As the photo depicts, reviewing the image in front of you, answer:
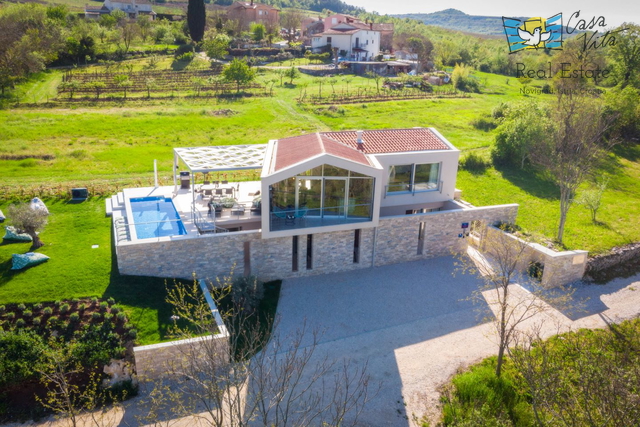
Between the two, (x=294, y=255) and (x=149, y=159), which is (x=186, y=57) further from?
(x=294, y=255)

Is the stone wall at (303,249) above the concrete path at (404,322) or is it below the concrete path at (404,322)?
→ above

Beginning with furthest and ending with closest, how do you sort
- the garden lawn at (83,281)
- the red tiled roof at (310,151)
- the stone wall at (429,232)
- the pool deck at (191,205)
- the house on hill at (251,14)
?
the house on hill at (251,14) → the stone wall at (429,232) → the pool deck at (191,205) → the red tiled roof at (310,151) → the garden lawn at (83,281)

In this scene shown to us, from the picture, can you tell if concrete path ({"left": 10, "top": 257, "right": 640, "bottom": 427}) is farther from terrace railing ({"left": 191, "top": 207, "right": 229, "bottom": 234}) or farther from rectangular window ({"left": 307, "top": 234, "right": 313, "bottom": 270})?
terrace railing ({"left": 191, "top": 207, "right": 229, "bottom": 234})

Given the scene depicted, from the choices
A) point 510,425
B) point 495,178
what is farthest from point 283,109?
point 510,425

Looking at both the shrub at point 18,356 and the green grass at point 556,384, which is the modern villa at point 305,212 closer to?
the shrub at point 18,356

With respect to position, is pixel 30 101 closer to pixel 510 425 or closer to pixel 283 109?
pixel 283 109

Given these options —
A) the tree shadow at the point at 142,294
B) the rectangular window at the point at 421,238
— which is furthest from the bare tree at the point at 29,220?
the rectangular window at the point at 421,238

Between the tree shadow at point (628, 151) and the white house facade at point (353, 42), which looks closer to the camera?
the tree shadow at point (628, 151)

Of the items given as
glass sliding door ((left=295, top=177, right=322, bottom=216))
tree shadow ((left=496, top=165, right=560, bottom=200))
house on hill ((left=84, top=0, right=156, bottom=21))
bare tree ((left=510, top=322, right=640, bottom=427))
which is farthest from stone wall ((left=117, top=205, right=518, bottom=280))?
house on hill ((left=84, top=0, right=156, bottom=21))

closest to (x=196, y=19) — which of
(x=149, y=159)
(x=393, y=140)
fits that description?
(x=149, y=159)
